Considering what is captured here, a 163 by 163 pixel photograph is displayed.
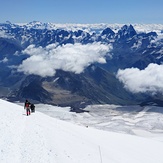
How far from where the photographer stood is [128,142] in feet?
238

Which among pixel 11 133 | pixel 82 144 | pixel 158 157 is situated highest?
pixel 11 133

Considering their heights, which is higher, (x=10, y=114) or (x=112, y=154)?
(x=10, y=114)

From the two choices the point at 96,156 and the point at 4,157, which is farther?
the point at 96,156

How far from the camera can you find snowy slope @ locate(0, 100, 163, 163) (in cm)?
4188

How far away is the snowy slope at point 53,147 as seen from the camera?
137 ft

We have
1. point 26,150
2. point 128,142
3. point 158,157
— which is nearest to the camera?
point 26,150

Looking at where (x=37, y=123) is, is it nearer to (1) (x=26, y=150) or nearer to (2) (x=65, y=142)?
(2) (x=65, y=142)

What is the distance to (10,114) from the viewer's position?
60.3m

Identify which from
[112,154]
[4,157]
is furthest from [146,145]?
[4,157]

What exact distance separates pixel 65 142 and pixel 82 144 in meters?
4.46

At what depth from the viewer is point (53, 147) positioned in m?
47.0

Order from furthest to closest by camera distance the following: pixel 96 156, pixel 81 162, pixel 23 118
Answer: pixel 23 118
pixel 96 156
pixel 81 162

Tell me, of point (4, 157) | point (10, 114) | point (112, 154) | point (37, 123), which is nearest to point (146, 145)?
point (112, 154)

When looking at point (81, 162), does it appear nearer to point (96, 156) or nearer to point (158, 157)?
point (96, 156)
